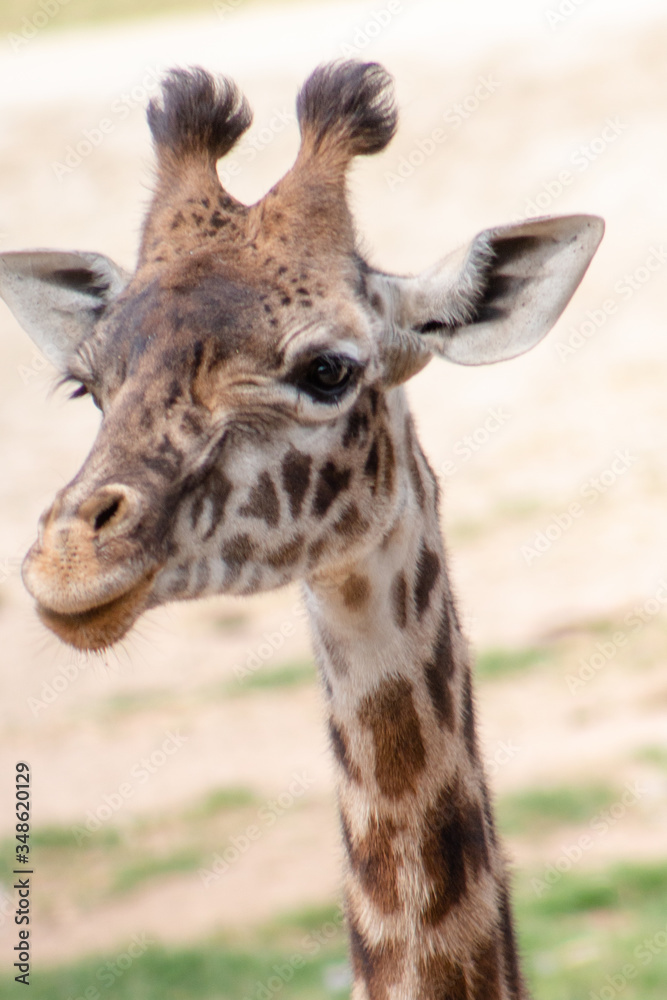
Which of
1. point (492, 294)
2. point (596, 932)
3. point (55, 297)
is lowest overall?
point (596, 932)

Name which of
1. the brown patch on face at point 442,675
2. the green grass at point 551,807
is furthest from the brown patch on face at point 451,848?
the green grass at point 551,807

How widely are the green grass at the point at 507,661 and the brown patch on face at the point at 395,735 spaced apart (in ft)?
27.6

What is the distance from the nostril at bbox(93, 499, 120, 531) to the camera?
326cm

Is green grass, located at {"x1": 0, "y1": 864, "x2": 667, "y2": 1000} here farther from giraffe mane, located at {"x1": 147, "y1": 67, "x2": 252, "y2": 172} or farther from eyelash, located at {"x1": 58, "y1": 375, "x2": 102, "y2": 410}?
giraffe mane, located at {"x1": 147, "y1": 67, "x2": 252, "y2": 172}

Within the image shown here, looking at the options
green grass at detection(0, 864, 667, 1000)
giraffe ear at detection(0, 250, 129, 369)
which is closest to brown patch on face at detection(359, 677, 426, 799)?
giraffe ear at detection(0, 250, 129, 369)

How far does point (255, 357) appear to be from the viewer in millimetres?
3688

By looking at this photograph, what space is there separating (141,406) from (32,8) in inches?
1290

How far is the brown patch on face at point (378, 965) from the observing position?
12.7 ft

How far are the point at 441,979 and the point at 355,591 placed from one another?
46.7 inches

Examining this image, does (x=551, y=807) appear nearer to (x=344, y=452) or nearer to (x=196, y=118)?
(x=344, y=452)

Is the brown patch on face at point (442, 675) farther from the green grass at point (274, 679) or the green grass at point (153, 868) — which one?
the green grass at point (274, 679)

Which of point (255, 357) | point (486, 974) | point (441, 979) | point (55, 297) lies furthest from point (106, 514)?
point (486, 974)

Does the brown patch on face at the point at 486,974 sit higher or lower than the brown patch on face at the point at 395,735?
lower

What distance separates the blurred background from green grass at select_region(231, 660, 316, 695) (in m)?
0.07
